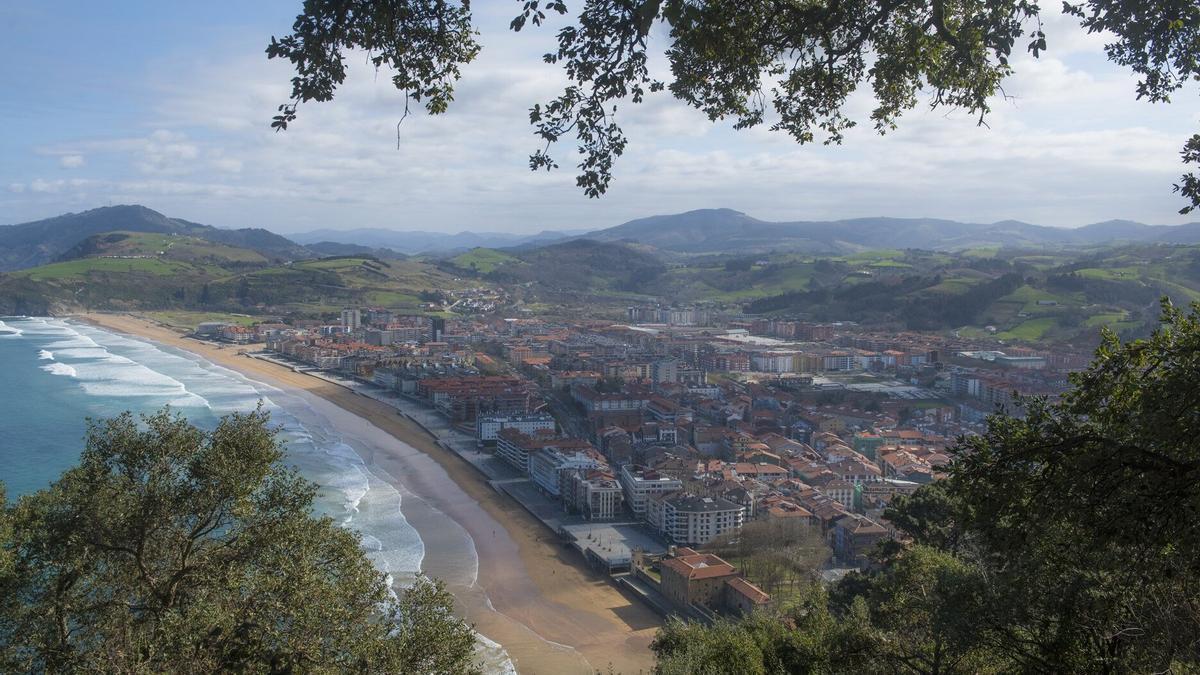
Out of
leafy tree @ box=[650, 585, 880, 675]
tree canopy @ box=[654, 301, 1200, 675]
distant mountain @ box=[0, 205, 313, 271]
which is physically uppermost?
distant mountain @ box=[0, 205, 313, 271]

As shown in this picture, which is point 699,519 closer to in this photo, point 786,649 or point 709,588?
point 709,588

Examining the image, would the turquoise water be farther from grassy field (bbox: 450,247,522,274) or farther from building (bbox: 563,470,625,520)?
grassy field (bbox: 450,247,522,274)

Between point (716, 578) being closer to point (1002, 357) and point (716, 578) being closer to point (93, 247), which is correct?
point (1002, 357)

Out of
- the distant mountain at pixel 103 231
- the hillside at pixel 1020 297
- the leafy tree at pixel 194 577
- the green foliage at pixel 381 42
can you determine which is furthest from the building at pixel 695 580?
the distant mountain at pixel 103 231

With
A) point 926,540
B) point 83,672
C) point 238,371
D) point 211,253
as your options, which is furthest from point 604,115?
point 211,253

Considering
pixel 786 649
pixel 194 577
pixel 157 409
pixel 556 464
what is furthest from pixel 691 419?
pixel 194 577

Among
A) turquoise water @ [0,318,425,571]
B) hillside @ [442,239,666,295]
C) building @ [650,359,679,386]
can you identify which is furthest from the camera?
hillside @ [442,239,666,295]

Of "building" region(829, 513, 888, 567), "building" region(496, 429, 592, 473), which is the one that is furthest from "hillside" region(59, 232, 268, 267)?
"building" region(829, 513, 888, 567)
